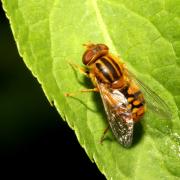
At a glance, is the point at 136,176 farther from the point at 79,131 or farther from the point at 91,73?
the point at 91,73

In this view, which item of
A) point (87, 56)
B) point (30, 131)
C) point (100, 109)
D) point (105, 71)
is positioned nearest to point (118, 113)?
point (100, 109)

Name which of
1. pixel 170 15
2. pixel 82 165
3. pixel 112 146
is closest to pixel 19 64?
pixel 82 165

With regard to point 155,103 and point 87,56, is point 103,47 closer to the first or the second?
point 87,56

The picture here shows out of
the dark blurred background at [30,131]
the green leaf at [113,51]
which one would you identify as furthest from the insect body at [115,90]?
the dark blurred background at [30,131]

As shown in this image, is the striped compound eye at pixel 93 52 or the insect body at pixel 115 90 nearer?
the striped compound eye at pixel 93 52

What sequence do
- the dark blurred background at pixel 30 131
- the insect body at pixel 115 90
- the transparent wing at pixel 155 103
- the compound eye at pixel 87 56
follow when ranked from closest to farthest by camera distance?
the transparent wing at pixel 155 103, the compound eye at pixel 87 56, the insect body at pixel 115 90, the dark blurred background at pixel 30 131

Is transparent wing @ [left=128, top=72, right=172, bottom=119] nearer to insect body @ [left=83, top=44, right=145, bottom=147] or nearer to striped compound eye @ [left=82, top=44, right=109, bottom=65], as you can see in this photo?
insect body @ [left=83, top=44, right=145, bottom=147]

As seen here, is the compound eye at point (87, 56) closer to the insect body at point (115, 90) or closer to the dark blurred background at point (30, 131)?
the insect body at point (115, 90)
